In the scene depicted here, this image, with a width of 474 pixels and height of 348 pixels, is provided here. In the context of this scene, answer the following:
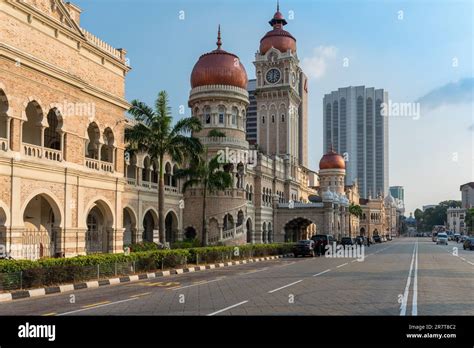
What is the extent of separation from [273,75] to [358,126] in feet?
284

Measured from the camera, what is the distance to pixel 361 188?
173 metres

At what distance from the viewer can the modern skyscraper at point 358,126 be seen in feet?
480

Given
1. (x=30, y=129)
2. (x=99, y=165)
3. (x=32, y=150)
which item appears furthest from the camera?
(x=99, y=165)

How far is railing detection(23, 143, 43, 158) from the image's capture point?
21875 mm

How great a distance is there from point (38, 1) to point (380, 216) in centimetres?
12595

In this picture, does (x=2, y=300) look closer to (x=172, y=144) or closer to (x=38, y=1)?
(x=38, y=1)

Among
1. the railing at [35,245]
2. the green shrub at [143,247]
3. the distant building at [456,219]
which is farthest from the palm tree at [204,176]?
the distant building at [456,219]

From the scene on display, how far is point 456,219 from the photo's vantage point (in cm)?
18638

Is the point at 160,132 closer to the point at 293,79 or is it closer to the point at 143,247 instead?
the point at 143,247

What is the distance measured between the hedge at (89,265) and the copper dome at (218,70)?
20.1 m

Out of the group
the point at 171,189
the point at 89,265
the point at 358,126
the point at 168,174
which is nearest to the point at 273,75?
the point at 168,174

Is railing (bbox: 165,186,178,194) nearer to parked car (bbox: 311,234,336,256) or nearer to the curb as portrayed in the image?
parked car (bbox: 311,234,336,256)

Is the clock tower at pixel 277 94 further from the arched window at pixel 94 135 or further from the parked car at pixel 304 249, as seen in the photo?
the arched window at pixel 94 135
